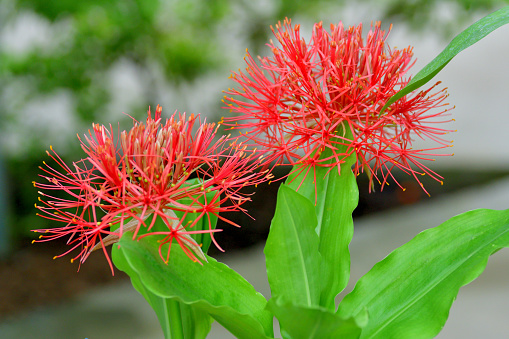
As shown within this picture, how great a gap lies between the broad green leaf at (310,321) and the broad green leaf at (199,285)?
1.7 inches

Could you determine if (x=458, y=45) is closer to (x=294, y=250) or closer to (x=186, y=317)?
(x=294, y=250)

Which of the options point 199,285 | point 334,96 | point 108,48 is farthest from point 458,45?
point 108,48

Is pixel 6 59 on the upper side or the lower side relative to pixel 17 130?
upper

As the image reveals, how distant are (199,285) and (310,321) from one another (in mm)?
124

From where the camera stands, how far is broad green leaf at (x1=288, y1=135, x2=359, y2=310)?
458 mm

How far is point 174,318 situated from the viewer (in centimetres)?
44

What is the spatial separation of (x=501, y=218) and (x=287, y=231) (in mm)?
191

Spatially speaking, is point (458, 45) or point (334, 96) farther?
point (334, 96)

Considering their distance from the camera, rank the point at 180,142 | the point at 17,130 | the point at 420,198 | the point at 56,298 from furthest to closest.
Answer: the point at 420,198
the point at 17,130
the point at 56,298
the point at 180,142

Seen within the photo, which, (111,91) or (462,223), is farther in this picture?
(111,91)

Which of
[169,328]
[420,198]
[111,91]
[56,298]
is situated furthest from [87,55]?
[420,198]

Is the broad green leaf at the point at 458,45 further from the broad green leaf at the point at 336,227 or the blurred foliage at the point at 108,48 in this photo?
the blurred foliage at the point at 108,48

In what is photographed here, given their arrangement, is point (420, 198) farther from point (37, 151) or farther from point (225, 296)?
point (225, 296)

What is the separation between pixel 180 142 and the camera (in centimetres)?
38
